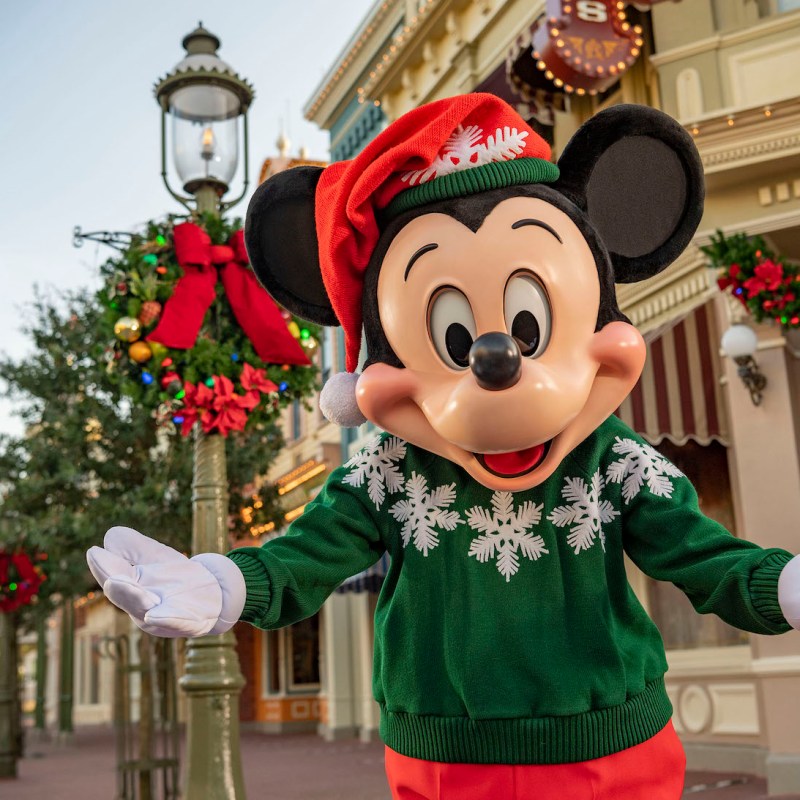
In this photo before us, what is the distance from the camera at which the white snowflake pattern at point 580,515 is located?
88.2 inches

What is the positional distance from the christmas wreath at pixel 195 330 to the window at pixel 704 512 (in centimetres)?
509

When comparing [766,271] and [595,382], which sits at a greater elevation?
[766,271]

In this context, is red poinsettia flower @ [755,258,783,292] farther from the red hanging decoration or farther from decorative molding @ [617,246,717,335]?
the red hanging decoration

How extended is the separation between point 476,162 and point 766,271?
17.0ft

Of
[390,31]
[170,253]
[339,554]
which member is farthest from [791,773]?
[390,31]

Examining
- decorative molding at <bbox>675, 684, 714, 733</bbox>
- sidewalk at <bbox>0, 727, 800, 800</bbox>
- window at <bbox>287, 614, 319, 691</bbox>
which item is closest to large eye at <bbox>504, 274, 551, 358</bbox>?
sidewalk at <bbox>0, 727, 800, 800</bbox>

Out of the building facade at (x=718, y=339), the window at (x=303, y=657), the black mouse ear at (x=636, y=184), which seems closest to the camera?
the black mouse ear at (x=636, y=184)

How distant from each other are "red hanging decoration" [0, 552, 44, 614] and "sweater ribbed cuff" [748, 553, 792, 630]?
12.5 m

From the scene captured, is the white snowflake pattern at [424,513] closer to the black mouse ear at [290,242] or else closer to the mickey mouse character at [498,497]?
the mickey mouse character at [498,497]

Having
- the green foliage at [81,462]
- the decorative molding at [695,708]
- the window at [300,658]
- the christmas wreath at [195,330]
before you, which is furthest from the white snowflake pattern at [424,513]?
the window at [300,658]

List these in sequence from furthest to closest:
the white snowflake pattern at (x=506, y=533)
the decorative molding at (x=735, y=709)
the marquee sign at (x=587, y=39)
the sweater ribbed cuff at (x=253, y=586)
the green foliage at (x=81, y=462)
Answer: the green foliage at (x=81, y=462) → the decorative molding at (x=735, y=709) → the marquee sign at (x=587, y=39) → the white snowflake pattern at (x=506, y=533) → the sweater ribbed cuff at (x=253, y=586)

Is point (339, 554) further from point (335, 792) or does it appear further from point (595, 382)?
point (335, 792)

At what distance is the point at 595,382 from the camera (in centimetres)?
224

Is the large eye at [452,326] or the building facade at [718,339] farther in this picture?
the building facade at [718,339]
